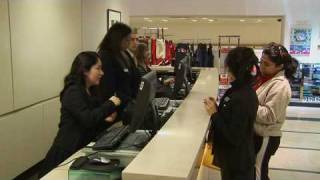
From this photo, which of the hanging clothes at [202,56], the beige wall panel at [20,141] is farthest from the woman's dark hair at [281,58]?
the hanging clothes at [202,56]

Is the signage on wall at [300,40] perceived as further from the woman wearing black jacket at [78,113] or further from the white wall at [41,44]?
the woman wearing black jacket at [78,113]

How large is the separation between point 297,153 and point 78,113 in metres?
3.75

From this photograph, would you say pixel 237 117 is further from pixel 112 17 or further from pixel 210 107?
pixel 112 17

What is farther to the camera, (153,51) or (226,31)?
(226,31)

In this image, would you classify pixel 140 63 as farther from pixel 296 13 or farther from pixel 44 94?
pixel 296 13

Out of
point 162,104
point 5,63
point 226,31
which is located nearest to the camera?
point 162,104

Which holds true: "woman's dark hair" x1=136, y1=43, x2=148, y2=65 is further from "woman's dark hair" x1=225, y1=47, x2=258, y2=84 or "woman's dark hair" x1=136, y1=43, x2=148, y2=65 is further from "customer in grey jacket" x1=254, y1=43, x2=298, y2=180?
"woman's dark hair" x1=225, y1=47, x2=258, y2=84

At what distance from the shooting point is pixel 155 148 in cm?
151

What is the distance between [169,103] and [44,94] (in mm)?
1897

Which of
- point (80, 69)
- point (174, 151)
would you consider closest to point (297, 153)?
point (80, 69)

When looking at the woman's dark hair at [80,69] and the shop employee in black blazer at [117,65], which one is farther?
the shop employee in black blazer at [117,65]

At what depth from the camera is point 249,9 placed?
7836mm

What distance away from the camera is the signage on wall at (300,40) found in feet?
26.2

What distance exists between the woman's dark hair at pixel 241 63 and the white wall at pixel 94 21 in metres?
3.53
